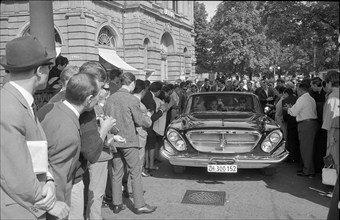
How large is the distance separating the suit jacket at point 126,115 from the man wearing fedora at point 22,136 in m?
2.44

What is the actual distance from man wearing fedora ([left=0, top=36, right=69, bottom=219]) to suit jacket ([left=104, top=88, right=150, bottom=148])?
2.44 meters

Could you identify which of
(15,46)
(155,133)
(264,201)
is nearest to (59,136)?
(15,46)

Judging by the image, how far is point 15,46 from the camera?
2.27 meters

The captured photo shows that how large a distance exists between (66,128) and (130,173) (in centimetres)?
238

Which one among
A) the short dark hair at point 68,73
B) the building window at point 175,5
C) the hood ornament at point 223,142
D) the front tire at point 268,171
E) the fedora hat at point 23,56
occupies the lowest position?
the front tire at point 268,171

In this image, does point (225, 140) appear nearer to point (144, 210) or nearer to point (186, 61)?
point (144, 210)

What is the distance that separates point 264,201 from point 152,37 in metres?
24.6

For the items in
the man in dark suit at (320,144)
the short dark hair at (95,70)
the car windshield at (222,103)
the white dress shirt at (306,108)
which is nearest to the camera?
the short dark hair at (95,70)

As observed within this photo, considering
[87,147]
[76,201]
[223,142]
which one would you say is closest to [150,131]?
[223,142]

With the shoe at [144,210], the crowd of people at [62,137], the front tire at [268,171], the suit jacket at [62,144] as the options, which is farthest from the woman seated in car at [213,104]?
the suit jacket at [62,144]

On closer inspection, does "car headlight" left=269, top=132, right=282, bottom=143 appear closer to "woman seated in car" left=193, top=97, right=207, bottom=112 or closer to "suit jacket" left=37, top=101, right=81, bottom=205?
"woman seated in car" left=193, top=97, right=207, bottom=112

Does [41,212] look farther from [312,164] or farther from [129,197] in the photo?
[312,164]

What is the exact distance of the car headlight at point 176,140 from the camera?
21.7 feet

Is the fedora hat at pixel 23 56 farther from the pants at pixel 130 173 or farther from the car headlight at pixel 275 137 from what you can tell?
the car headlight at pixel 275 137
